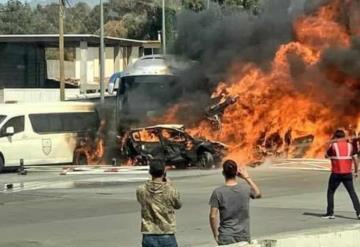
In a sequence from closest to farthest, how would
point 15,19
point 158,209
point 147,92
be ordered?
1. point 158,209
2. point 147,92
3. point 15,19

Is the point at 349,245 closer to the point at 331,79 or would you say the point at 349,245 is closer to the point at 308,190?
the point at 308,190

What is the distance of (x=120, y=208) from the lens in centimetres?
1619

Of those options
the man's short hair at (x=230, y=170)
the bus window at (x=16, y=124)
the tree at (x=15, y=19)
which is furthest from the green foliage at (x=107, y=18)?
the man's short hair at (x=230, y=170)

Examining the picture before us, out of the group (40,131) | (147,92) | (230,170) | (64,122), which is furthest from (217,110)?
(230,170)

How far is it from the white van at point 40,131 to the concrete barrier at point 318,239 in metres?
18.8

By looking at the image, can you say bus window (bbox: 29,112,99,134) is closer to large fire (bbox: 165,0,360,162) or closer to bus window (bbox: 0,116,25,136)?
bus window (bbox: 0,116,25,136)

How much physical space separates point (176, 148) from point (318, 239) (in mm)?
17546

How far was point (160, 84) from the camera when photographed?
30062 mm

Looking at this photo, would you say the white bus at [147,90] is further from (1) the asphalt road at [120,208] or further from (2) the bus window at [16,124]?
(1) the asphalt road at [120,208]

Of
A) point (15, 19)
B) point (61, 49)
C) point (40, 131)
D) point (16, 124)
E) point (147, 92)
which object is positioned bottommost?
point (40, 131)

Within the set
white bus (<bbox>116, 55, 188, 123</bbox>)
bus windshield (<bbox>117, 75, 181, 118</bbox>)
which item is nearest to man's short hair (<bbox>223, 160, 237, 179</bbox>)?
white bus (<bbox>116, 55, 188, 123</bbox>)

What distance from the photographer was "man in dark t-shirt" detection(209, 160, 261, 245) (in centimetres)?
782

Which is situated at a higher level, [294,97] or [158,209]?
[294,97]

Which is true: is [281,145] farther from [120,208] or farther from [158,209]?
[158,209]
